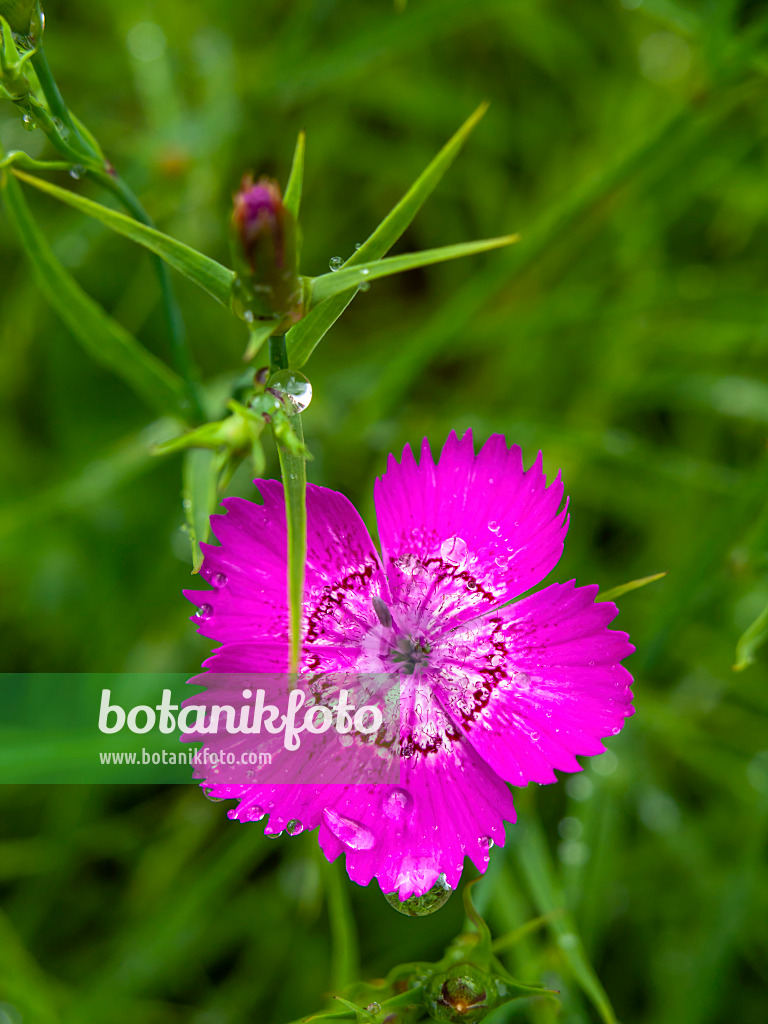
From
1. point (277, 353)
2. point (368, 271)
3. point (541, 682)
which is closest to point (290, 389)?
point (277, 353)

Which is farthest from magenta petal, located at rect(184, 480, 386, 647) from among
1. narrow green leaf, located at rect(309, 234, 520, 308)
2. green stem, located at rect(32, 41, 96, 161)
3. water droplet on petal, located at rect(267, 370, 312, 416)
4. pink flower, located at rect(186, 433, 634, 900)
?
green stem, located at rect(32, 41, 96, 161)

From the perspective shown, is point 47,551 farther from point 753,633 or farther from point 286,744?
point 753,633

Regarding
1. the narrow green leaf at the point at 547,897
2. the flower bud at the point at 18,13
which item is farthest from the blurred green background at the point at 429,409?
the flower bud at the point at 18,13

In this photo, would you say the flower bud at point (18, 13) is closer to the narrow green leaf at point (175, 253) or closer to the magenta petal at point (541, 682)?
the narrow green leaf at point (175, 253)

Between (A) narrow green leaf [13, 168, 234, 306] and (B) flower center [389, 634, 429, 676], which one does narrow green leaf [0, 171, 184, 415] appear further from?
(B) flower center [389, 634, 429, 676]

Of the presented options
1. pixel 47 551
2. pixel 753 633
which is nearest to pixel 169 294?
pixel 753 633

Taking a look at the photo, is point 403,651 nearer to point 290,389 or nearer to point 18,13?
point 290,389
